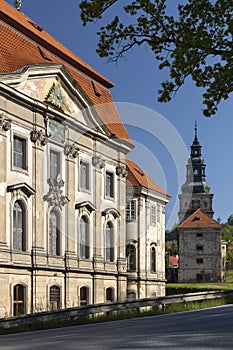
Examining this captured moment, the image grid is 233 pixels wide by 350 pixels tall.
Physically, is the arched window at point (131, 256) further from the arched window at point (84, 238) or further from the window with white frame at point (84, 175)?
the window with white frame at point (84, 175)

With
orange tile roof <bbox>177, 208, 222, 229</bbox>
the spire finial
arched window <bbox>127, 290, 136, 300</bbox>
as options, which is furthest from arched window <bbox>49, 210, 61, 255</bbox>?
orange tile roof <bbox>177, 208, 222, 229</bbox>

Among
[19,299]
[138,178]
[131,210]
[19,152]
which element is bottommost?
[19,299]

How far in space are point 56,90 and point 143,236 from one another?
18214 mm

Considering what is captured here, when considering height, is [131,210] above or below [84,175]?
below

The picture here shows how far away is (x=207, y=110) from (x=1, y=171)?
56.7 ft

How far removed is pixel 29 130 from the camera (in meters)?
31.0

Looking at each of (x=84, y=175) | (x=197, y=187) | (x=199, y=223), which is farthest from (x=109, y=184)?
(x=197, y=187)

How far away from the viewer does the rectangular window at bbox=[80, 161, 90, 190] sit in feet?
119

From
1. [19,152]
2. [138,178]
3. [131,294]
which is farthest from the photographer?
[138,178]

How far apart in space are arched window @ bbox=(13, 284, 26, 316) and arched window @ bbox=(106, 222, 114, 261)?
967cm

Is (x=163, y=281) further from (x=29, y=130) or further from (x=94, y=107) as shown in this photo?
(x=29, y=130)

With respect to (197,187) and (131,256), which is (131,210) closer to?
(131,256)

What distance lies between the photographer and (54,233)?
33.1m

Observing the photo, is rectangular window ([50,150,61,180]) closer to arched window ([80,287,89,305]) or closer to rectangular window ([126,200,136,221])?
arched window ([80,287,89,305])
